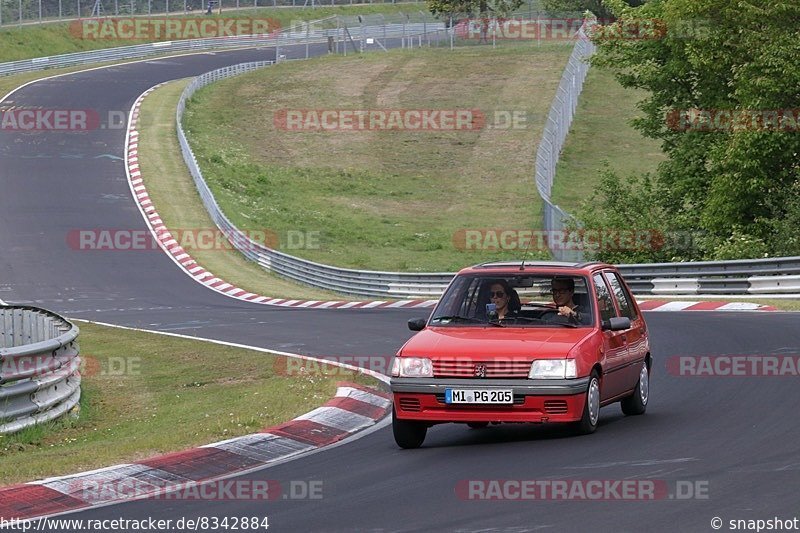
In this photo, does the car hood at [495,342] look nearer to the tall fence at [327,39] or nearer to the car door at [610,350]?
the car door at [610,350]

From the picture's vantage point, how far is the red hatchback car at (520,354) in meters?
10.7

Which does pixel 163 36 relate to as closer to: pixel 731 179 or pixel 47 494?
pixel 731 179

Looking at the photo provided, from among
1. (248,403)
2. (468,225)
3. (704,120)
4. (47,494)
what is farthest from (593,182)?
(47,494)

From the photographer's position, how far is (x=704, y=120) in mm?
34312

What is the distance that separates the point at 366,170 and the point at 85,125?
13.5 m

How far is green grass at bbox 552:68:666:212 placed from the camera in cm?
5562

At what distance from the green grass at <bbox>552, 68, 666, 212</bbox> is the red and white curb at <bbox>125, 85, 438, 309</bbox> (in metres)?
15.8

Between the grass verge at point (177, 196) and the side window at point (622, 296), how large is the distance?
22391 millimetres

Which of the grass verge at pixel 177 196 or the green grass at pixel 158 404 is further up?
the green grass at pixel 158 404

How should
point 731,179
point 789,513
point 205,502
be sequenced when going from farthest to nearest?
point 731,179
point 205,502
point 789,513

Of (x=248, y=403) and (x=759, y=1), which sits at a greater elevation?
(x=759, y=1)

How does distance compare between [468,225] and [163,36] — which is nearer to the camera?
[468,225]

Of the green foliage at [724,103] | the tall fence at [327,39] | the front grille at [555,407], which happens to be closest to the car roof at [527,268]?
the front grille at [555,407]

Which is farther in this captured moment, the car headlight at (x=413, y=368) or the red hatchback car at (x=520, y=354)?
the car headlight at (x=413, y=368)
